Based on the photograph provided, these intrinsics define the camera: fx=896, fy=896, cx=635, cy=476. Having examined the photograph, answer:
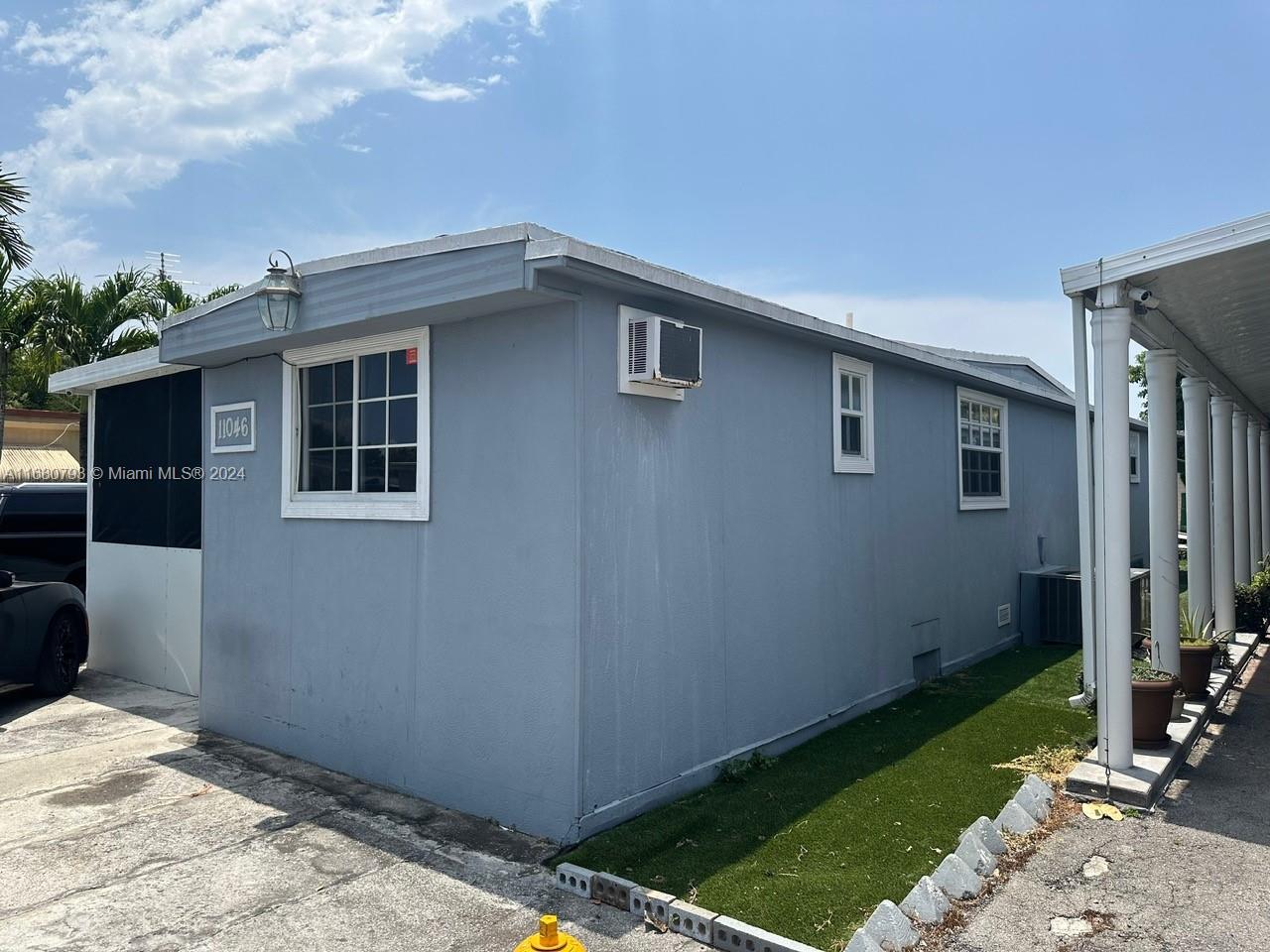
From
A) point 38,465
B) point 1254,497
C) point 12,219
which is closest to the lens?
point 12,219

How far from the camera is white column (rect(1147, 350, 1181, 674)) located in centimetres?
623

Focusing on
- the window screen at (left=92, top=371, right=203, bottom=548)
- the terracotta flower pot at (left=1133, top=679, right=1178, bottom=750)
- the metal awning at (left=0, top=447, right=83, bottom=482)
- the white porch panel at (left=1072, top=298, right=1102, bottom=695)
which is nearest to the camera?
the white porch panel at (left=1072, top=298, right=1102, bottom=695)

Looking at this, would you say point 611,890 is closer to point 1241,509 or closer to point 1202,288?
point 1202,288

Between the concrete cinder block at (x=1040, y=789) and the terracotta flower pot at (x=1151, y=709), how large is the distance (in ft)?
2.83

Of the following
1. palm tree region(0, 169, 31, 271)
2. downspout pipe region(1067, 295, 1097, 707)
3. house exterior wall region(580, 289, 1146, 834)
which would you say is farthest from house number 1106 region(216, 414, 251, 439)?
palm tree region(0, 169, 31, 271)

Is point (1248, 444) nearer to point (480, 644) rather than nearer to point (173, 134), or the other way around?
point (480, 644)

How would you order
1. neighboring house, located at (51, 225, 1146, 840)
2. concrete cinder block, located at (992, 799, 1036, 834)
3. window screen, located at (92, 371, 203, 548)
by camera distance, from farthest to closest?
window screen, located at (92, 371, 203, 548) < neighboring house, located at (51, 225, 1146, 840) < concrete cinder block, located at (992, 799, 1036, 834)

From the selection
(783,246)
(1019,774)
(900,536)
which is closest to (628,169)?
(783,246)

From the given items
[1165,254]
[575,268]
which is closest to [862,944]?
[575,268]

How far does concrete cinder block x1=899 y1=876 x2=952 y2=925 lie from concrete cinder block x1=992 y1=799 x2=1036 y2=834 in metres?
0.88

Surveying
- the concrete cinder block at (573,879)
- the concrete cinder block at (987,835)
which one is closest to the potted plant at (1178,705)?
the concrete cinder block at (987,835)

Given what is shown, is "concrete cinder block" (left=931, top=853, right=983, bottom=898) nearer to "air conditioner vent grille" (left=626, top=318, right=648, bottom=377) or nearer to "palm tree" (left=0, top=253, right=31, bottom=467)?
"air conditioner vent grille" (left=626, top=318, right=648, bottom=377)

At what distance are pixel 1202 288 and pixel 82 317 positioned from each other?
15533 mm

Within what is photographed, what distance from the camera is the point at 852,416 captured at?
23.4 feet
